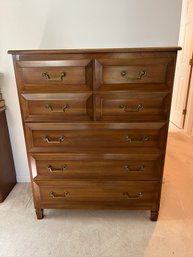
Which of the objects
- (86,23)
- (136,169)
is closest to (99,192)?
(136,169)

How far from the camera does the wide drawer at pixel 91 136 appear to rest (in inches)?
49.1

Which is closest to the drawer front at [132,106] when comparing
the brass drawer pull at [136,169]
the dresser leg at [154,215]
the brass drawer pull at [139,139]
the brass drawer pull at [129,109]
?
the brass drawer pull at [129,109]

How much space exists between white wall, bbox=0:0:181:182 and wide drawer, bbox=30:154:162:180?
91 cm

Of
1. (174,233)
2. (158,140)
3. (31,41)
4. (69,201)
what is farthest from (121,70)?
(174,233)

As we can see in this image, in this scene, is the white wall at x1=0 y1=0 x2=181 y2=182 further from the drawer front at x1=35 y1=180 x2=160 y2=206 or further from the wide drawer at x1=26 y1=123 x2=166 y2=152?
the drawer front at x1=35 y1=180 x2=160 y2=206

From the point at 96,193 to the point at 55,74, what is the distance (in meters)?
0.89

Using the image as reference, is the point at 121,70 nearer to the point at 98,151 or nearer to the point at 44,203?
the point at 98,151

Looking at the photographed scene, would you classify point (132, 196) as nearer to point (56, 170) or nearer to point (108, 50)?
point (56, 170)

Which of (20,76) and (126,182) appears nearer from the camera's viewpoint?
(20,76)

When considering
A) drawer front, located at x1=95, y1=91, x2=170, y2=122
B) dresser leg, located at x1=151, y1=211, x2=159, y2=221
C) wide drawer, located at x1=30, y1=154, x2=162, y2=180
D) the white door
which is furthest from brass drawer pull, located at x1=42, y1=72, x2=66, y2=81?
the white door

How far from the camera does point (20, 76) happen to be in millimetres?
1162

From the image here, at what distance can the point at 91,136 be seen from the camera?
1279 millimetres

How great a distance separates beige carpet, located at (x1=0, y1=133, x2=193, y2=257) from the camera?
1.32m

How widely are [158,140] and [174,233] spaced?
74cm
